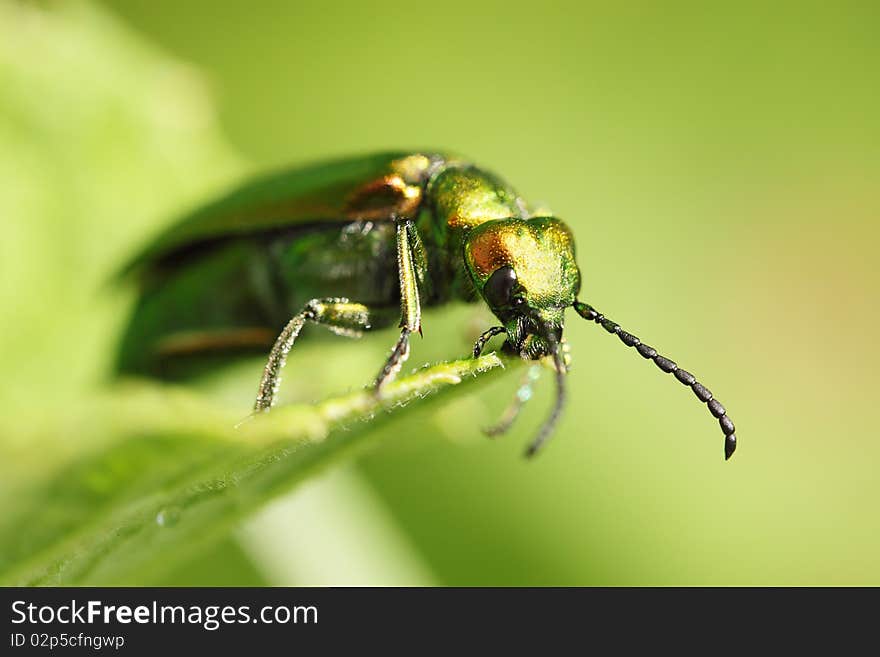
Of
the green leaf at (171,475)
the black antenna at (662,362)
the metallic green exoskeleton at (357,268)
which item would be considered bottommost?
the green leaf at (171,475)

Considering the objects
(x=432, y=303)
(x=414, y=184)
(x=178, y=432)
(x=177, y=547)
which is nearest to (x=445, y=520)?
(x=432, y=303)

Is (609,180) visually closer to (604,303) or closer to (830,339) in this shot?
(604,303)

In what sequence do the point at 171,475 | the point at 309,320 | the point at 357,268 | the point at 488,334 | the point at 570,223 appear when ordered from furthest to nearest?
1. the point at 570,223
2. the point at 357,268
3. the point at 309,320
4. the point at 488,334
5. the point at 171,475

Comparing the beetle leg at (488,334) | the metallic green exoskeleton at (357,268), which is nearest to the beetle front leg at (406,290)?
the metallic green exoskeleton at (357,268)

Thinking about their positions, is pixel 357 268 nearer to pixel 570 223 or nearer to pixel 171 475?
pixel 171 475

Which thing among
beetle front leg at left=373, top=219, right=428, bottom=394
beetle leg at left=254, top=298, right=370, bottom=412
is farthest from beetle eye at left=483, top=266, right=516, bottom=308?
beetle leg at left=254, top=298, right=370, bottom=412

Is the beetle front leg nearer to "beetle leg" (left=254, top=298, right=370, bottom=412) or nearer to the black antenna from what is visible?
"beetle leg" (left=254, top=298, right=370, bottom=412)

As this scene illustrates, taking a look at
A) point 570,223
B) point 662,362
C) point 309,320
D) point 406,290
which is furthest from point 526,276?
point 570,223

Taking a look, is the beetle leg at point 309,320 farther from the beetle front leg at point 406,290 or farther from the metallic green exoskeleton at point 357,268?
the beetle front leg at point 406,290
